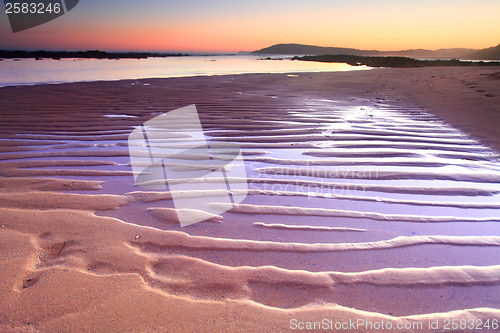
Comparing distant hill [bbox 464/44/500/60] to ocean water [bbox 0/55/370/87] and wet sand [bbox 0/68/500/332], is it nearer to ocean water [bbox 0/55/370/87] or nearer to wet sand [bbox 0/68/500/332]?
ocean water [bbox 0/55/370/87]

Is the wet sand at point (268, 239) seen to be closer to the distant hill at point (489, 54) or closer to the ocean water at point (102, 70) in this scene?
the ocean water at point (102, 70)

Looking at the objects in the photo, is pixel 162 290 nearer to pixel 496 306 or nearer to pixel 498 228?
pixel 496 306

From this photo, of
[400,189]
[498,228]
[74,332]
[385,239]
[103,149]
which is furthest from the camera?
[103,149]

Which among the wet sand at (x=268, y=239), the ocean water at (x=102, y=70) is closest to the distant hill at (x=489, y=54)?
the ocean water at (x=102, y=70)

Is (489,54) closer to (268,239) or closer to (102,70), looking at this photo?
(102,70)

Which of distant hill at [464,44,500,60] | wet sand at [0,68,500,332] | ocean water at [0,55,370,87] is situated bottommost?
wet sand at [0,68,500,332]

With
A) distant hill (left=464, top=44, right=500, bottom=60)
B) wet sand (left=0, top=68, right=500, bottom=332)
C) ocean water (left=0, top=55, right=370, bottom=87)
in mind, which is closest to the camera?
wet sand (left=0, top=68, right=500, bottom=332)

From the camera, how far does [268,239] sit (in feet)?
6.54

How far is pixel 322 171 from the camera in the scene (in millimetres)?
3129

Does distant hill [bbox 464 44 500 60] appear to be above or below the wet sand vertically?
above

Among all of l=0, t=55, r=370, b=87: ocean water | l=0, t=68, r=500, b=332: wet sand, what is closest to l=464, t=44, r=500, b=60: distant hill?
l=0, t=55, r=370, b=87: ocean water

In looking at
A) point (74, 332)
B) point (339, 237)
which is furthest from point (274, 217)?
point (74, 332)

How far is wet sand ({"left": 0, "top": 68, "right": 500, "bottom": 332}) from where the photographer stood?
1.40m

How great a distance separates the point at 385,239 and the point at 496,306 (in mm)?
634
